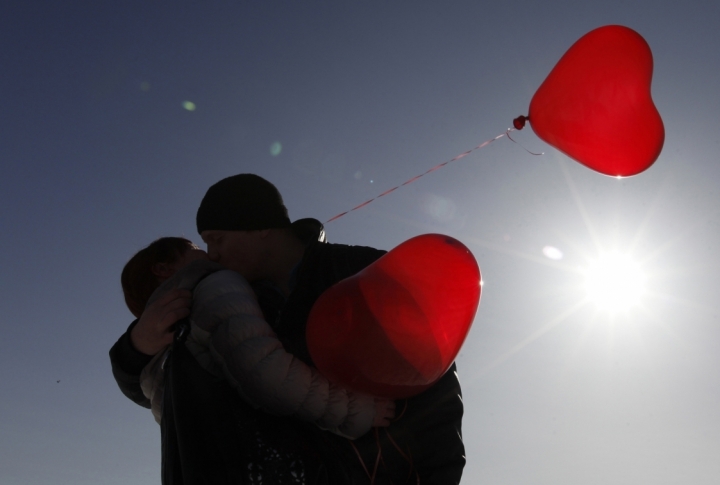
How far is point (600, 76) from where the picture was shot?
2.93 meters

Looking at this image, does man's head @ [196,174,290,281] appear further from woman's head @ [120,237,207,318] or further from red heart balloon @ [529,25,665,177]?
red heart balloon @ [529,25,665,177]

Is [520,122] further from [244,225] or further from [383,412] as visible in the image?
[383,412]

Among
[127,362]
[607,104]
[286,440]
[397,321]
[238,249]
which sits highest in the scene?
[607,104]

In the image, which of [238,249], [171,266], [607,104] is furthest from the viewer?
[607,104]

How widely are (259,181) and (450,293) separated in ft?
4.28

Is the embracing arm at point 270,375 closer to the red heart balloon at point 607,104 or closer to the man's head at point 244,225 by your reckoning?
the man's head at point 244,225

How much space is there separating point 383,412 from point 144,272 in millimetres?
1481

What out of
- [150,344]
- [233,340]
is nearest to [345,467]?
[233,340]

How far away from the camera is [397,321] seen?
1.72m

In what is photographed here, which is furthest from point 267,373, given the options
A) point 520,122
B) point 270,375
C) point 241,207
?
point 520,122

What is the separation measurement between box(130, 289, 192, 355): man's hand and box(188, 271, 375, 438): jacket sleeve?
100 mm

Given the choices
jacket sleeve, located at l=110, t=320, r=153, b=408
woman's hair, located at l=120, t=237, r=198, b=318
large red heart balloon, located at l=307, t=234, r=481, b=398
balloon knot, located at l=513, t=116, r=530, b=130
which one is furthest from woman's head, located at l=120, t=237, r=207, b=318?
balloon knot, located at l=513, t=116, r=530, b=130

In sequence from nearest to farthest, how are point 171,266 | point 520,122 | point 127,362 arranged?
point 127,362
point 171,266
point 520,122

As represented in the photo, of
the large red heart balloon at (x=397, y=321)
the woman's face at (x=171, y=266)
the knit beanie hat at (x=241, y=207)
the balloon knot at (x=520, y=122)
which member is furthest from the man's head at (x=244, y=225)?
the balloon knot at (x=520, y=122)
